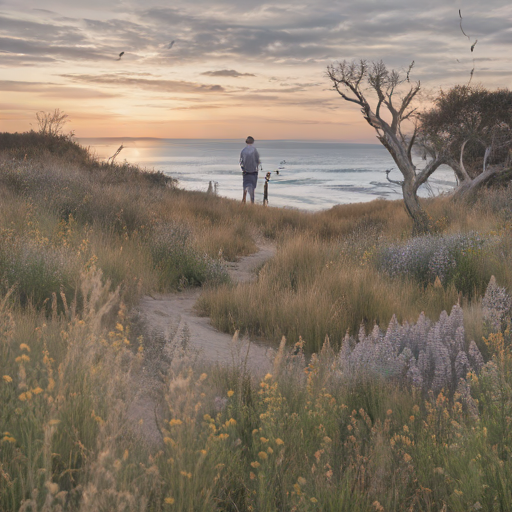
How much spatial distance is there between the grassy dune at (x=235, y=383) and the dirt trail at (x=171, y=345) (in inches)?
3.7

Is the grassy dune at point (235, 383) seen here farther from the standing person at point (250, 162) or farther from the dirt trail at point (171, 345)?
the standing person at point (250, 162)

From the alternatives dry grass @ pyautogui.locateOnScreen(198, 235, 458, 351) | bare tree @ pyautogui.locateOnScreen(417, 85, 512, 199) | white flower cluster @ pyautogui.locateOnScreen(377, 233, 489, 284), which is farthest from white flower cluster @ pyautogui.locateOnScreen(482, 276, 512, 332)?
bare tree @ pyautogui.locateOnScreen(417, 85, 512, 199)

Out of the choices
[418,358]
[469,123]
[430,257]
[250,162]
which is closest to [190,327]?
[418,358]

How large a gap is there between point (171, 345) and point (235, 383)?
89 centimetres

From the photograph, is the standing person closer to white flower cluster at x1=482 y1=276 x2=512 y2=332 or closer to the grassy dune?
the grassy dune

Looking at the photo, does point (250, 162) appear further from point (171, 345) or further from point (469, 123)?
point (171, 345)

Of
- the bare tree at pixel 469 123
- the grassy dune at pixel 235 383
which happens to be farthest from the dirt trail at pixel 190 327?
the bare tree at pixel 469 123

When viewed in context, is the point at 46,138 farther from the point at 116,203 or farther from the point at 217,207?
the point at 116,203

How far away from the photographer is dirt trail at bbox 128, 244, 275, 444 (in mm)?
3131

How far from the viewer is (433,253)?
24.2 feet

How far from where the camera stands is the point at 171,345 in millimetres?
2654

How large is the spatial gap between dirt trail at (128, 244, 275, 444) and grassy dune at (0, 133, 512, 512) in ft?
0.31

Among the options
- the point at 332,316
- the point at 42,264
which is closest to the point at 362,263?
the point at 332,316

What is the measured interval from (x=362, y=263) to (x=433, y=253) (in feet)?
3.57
